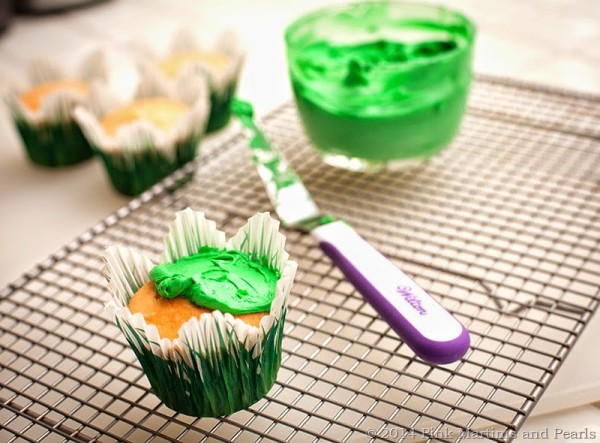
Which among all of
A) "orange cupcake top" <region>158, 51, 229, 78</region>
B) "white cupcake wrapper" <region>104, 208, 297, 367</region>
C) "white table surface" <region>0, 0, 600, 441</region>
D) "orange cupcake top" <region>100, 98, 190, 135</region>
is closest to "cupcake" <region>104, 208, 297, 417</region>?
"white cupcake wrapper" <region>104, 208, 297, 367</region>

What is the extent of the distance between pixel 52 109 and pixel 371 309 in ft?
1.49

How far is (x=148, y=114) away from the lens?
0.88m

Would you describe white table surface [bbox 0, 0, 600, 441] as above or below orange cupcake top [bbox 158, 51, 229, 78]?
below

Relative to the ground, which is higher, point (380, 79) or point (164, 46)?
point (380, 79)

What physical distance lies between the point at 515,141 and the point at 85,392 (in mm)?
528

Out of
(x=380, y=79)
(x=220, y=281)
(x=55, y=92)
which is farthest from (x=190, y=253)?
(x=55, y=92)

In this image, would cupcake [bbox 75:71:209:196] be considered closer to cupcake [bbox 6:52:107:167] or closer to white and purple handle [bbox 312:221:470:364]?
cupcake [bbox 6:52:107:167]

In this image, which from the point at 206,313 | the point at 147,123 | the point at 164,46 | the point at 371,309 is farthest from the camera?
the point at 164,46

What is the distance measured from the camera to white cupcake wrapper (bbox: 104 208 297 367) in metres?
0.49

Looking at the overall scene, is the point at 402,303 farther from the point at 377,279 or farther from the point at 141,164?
the point at 141,164

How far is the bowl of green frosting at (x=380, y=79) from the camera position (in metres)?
0.75

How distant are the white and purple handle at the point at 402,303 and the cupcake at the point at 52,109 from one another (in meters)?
0.42

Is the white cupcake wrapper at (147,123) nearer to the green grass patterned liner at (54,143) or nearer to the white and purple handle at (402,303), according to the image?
the green grass patterned liner at (54,143)

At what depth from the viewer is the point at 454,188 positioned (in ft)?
2.63
